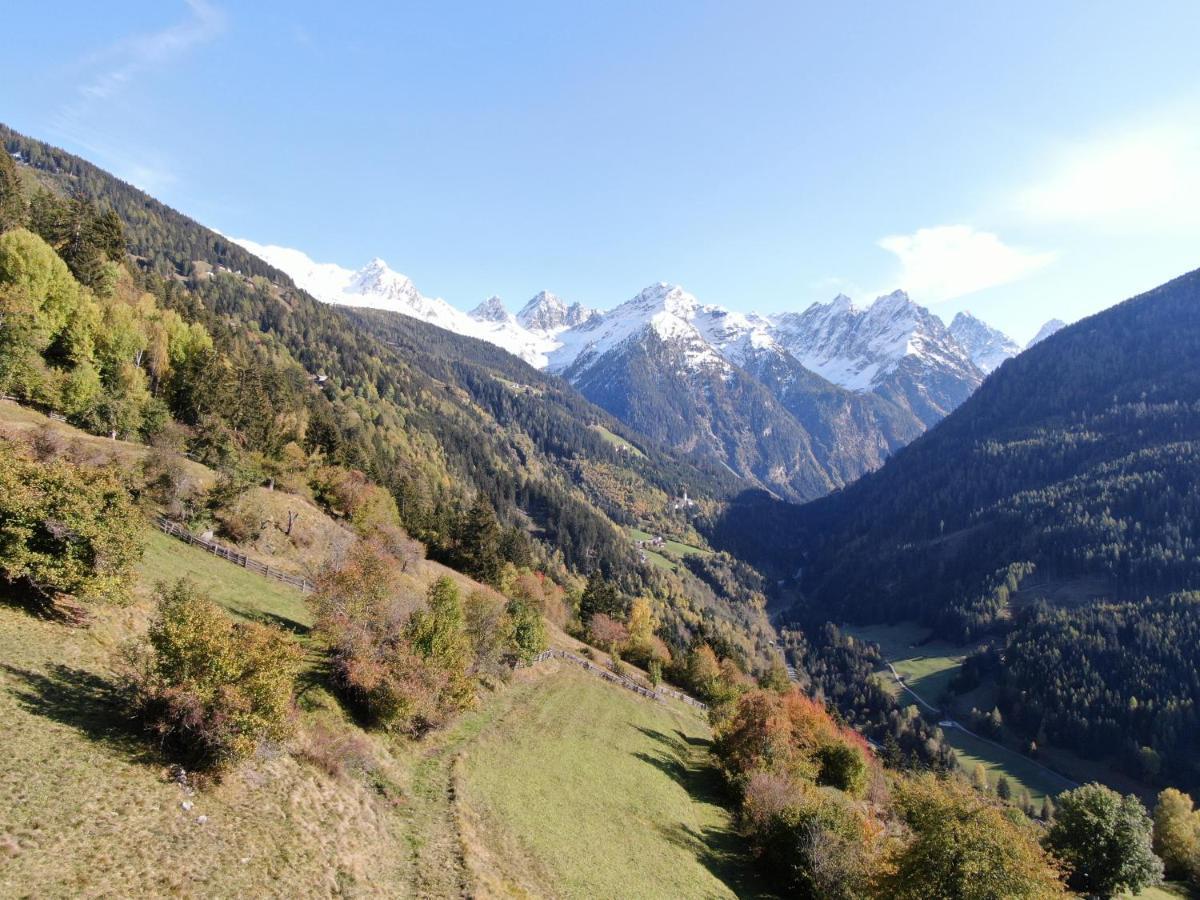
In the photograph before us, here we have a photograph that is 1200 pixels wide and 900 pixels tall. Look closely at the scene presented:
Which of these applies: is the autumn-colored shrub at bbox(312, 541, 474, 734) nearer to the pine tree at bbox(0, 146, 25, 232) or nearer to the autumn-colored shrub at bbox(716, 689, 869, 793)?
the autumn-colored shrub at bbox(716, 689, 869, 793)

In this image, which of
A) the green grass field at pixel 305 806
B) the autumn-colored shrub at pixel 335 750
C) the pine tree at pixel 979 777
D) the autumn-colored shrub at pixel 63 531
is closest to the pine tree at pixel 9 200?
the green grass field at pixel 305 806

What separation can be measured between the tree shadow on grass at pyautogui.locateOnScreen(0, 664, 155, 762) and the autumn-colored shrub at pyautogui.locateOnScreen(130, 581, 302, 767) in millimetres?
748

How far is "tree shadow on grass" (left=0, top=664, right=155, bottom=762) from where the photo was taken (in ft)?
75.4

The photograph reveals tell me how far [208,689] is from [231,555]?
3441 centimetres

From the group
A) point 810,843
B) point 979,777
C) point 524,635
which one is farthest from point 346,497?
point 979,777

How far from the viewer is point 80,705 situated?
24.2 meters

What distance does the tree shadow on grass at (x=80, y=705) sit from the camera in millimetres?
22969

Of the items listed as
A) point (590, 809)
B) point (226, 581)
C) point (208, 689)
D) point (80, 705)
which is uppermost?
point (208, 689)

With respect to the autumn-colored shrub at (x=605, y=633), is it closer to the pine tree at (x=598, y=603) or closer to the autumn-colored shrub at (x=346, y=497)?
the pine tree at (x=598, y=603)

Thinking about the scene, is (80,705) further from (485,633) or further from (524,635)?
(524,635)

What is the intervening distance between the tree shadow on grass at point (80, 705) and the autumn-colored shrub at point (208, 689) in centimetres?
75

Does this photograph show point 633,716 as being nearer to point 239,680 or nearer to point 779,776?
point 779,776

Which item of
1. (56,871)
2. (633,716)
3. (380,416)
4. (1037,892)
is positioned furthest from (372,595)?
(380,416)

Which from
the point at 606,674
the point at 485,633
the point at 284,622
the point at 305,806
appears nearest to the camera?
the point at 305,806
